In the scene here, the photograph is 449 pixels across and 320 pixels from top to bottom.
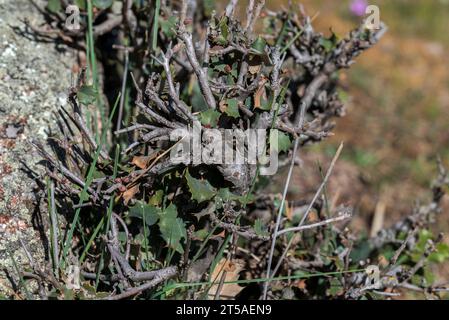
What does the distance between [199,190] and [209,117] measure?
192 millimetres

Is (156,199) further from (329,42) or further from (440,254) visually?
(440,254)

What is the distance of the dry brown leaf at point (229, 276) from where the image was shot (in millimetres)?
1883

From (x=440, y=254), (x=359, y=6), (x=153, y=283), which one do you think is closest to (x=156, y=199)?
(x=153, y=283)

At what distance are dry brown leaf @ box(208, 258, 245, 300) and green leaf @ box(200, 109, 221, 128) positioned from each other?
0.43 m

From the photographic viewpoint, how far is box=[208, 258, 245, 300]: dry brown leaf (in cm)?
188

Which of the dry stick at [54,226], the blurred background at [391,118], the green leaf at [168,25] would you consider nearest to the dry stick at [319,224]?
the dry stick at [54,226]

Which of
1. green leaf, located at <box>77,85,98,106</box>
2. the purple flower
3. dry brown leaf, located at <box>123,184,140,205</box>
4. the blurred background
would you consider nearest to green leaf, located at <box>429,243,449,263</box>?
the blurred background

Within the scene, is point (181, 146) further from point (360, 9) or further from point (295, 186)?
point (360, 9)

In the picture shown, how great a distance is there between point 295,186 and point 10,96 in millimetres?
1567

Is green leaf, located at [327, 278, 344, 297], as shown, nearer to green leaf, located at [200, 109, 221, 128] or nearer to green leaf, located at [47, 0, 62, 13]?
green leaf, located at [200, 109, 221, 128]

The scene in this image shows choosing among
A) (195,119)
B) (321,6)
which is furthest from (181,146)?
(321,6)

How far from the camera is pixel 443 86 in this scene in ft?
14.0

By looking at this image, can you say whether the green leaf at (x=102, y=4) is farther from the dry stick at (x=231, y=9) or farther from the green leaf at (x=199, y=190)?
the green leaf at (x=199, y=190)

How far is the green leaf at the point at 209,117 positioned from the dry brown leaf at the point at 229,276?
43cm
